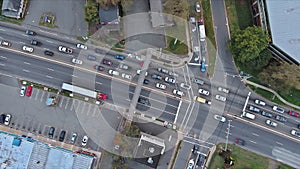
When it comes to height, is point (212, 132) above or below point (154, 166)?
above

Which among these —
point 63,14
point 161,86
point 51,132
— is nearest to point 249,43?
point 161,86

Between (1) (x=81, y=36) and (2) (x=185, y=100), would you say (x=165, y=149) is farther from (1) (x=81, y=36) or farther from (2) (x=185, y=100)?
(1) (x=81, y=36)

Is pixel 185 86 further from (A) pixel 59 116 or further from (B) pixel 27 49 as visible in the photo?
(B) pixel 27 49

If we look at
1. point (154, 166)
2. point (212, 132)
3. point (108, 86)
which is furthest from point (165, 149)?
point (108, 86)

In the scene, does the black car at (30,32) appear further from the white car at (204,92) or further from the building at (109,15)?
the white car at (204,92)

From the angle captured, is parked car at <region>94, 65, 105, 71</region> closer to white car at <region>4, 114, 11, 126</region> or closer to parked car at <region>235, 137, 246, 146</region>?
white car at <region>4, 114, 11, 126</region>

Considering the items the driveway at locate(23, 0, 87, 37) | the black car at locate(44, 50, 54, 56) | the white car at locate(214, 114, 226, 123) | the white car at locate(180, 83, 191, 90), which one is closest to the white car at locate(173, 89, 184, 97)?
the white car at locate(180, 83, 191, 90)
